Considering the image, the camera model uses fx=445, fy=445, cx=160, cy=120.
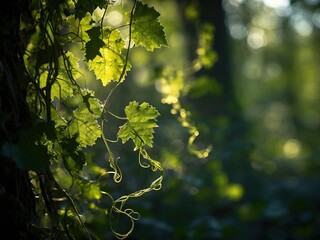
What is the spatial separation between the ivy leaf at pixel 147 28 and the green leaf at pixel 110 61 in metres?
0.06

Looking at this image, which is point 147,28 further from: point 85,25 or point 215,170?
point 215,170

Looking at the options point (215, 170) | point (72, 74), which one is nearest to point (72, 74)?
point (72, 74)

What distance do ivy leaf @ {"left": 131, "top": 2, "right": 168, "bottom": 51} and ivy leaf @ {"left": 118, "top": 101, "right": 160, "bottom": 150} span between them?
0.20 metres

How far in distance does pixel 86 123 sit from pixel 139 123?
178 mm

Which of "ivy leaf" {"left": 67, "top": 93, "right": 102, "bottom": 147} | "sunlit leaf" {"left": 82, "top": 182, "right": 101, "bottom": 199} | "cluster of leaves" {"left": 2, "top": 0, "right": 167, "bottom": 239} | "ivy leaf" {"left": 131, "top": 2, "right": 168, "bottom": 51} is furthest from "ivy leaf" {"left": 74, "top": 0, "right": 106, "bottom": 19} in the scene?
"sunlit leaf" {"left": 82, "top": 182, "right": 101, "bottom": 199}

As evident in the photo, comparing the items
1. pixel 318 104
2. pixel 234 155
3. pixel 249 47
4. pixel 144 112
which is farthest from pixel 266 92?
pixel 144 112

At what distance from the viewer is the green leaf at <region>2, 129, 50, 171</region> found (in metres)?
1.15

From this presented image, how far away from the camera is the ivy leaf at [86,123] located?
1492 mm

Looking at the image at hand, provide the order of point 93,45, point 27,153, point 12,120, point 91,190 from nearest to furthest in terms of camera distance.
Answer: point 27,153 < point 12,120 < point 93,45 < point 91,190

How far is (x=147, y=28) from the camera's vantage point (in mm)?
1485

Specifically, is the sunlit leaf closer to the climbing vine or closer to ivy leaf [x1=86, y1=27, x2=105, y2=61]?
the climbing vine

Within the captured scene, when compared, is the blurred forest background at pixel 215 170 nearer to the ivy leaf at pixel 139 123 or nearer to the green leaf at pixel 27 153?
the ivy leaf at pixel 139 123

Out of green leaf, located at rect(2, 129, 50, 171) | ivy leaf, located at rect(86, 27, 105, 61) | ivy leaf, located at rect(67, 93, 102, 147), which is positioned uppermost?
ivy leaf, located at rect(86, 27, 105, 61)

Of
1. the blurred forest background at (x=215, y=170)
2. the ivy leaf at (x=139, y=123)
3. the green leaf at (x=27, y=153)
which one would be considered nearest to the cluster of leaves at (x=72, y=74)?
the ivy leaf at (x=139, y=123)
